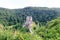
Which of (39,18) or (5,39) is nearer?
(5,39)

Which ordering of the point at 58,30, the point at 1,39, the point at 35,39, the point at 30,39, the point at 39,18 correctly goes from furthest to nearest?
the point at 39,18 → the point at 58,30 → the point at 35,39 → the point at 30,39 → the point at 1,39

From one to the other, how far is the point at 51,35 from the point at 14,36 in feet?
50.6

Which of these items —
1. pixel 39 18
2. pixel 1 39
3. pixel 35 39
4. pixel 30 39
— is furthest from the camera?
pixel 39 18

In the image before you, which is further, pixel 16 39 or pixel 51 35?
pixel 51 35

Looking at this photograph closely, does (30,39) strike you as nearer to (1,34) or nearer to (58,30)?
(1,34)

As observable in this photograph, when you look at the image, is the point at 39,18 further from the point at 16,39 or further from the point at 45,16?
the point at 16,39

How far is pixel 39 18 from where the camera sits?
5714 inches

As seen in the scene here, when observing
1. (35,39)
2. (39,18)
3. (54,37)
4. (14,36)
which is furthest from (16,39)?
(39,18)

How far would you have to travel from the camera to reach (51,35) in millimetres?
33906

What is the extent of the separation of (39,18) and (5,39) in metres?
127

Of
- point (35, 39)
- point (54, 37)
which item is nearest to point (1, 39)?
point (35, 39)

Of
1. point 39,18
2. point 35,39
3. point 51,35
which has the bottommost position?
point 39,18

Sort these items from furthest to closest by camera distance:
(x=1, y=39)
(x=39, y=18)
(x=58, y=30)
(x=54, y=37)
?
(x=39, y=18) < (x=58, y=30) < (x=54, y=37) < (x=1, y=39)

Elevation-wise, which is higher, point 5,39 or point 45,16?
point 5,39
